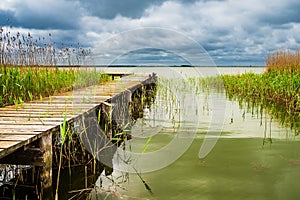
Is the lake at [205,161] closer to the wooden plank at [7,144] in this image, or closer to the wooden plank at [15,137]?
the wooden plank at [15,137]

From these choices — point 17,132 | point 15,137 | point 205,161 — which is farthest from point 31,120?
point 205,161

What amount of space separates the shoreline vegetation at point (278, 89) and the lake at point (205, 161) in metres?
0.70

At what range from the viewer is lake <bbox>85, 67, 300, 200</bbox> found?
3.47 meters

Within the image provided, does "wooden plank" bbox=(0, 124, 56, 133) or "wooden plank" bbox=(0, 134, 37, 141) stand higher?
"wooden plank" bbox=(0, 124, 56, 133)

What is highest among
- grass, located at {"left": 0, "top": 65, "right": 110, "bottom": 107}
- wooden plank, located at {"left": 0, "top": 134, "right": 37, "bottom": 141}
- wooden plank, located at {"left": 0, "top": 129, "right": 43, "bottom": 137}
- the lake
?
grass, located at {"left": 0, "top": 65, "right": 110, "bottom": 107}

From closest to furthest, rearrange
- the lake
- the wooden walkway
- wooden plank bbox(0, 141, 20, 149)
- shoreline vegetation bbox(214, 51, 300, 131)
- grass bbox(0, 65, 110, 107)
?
wooden plank bbox(0, 141, 20, 149) < the wooden walkway < the lake < grass bbox(0, 65, 110, 107) < shoreline vegetation bbox(214, 51, 300, 131)

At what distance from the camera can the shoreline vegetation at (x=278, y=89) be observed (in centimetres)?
774

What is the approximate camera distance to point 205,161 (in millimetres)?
4402

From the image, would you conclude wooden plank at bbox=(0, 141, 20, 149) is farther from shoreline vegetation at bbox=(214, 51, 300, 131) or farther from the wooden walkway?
shoreline vegetation at bbox=(214, 51, 300, 131)

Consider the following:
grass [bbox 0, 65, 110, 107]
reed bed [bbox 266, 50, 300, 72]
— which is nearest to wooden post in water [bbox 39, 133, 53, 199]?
grass [bbox 0, 65, 110, 107]

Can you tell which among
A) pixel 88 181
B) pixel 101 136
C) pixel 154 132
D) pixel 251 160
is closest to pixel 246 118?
pixel 154 132

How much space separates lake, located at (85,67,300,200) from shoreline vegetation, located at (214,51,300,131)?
696mm

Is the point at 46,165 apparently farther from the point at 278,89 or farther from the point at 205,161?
the point at 278,89

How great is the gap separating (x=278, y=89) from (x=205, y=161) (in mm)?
5929
